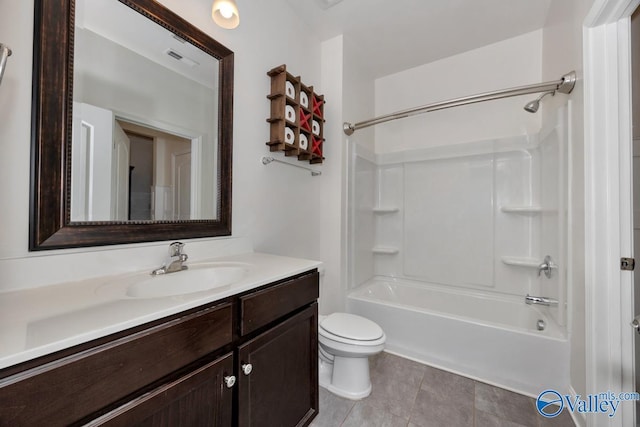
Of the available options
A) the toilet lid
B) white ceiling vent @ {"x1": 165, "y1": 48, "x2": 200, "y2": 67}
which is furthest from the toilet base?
white ceiling vent @ {"x1": 165, "y1": 48, "x2": 200, "y2": 67}

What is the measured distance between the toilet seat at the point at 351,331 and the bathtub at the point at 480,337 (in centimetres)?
47

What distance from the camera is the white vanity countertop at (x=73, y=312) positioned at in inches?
19.5

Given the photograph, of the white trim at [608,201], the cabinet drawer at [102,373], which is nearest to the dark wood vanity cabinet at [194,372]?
the cabinet drawer at [102,373]

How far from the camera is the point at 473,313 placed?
2301 millimetres

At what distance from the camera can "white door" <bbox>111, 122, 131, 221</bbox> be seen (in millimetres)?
1020

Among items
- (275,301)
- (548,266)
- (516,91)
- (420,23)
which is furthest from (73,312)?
(420,23)

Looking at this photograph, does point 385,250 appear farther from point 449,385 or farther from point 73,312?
point 73,312

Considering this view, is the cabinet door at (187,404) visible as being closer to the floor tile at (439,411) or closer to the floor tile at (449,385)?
the floor tile at (439,411)

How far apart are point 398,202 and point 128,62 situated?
7.94 feet

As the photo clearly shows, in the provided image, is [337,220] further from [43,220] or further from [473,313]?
[43,220]

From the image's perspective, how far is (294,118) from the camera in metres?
1.77

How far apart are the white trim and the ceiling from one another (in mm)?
911

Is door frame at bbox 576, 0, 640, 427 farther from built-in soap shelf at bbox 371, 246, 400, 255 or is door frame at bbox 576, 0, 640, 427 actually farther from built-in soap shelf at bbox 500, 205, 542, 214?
built-in soap shelf at bbox 371, 246, 400, 255

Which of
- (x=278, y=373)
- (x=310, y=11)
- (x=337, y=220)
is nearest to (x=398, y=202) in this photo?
(x=337, y=220)
